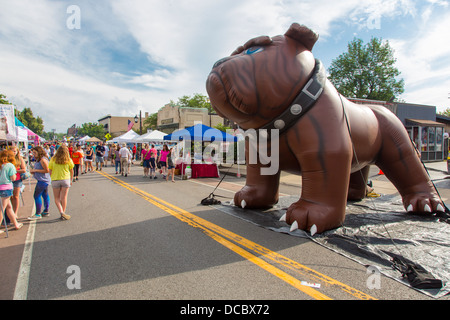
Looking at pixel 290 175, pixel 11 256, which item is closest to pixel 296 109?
pixel 11 256

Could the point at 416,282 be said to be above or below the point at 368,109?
below

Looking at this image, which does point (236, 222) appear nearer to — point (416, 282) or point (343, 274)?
point (343, 274)

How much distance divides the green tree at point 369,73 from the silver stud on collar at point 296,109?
4001 centimetres

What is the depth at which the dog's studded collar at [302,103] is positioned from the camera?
147 inches

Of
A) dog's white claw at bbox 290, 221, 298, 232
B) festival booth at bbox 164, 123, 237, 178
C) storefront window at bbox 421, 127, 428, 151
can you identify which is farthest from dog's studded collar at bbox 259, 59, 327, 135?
storefront window at bbox 421, 127, 428, 151

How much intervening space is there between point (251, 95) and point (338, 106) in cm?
133

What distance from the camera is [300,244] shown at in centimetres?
348

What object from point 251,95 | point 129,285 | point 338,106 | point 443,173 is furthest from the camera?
point 443,173

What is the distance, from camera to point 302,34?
3852mm

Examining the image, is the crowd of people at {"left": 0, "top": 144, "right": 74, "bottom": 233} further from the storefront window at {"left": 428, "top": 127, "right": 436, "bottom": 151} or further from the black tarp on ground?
the storefront window at {"left": 428, "top": 127, "right": 436, "bottom": 151}

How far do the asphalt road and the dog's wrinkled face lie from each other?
6.05 ft

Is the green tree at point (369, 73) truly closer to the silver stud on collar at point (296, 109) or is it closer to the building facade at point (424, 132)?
the building facade at point (424, 132)
